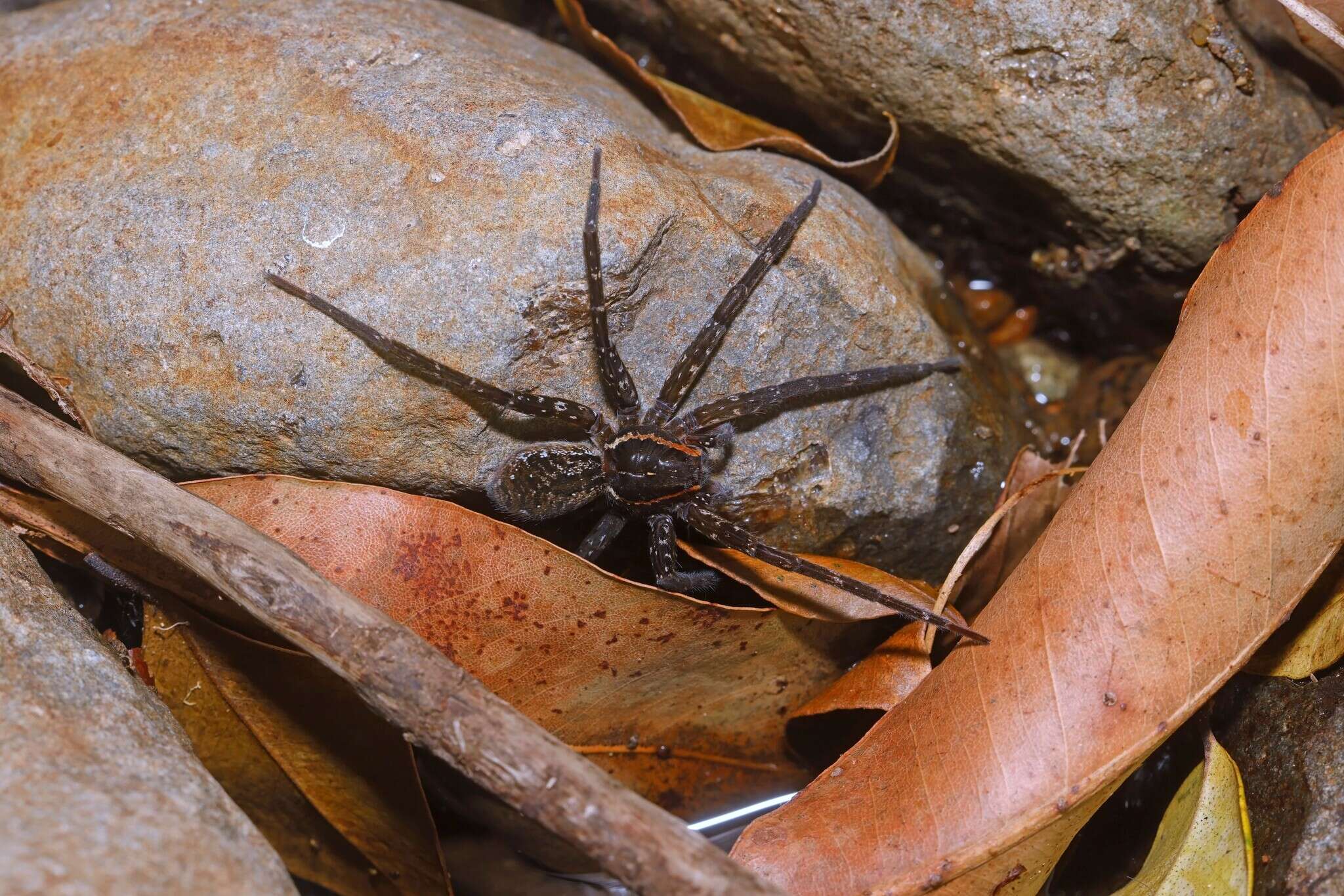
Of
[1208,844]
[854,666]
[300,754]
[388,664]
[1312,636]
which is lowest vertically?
[300,754]

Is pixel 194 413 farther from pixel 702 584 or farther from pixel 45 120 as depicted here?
pixel 702 584

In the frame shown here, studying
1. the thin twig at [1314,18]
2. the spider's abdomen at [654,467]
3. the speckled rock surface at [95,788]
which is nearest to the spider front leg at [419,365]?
the spider's abdomen at [654,467]

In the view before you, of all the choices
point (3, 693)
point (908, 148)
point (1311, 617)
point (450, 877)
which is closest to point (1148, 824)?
point (1311, 617)

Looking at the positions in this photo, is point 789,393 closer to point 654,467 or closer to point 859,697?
point 654,467

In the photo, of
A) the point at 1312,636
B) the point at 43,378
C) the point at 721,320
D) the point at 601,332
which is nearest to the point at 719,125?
the point at 721,320

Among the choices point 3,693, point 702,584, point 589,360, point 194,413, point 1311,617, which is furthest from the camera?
point 702,584
